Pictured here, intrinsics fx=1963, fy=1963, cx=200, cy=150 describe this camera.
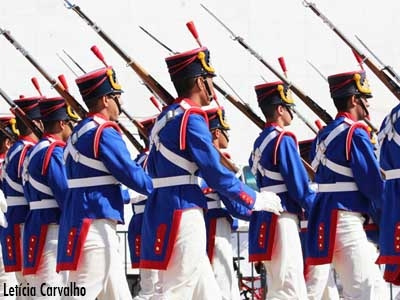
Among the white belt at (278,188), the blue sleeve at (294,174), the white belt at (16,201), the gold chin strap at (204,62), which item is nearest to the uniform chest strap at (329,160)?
the blue sleeve at (294,174)

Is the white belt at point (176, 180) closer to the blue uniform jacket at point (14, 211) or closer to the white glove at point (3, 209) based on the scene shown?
the white glove at point (3, 209)

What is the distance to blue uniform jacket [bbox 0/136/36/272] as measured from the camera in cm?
1477

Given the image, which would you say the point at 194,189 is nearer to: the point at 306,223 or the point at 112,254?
the point at 112,254

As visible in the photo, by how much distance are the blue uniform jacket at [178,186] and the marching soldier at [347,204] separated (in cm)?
110

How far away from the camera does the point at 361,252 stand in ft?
42.8

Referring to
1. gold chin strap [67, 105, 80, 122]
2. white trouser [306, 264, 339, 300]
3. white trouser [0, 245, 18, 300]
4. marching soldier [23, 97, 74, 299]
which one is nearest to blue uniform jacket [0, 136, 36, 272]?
gold chin strap [67, 105, 80, 122]

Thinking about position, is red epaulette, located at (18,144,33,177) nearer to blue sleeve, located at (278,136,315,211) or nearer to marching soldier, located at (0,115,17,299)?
marching soldier, located at (0,115,17,299)

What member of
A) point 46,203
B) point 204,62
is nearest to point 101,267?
point 204,62

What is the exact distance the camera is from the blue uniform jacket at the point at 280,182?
14.0 meters

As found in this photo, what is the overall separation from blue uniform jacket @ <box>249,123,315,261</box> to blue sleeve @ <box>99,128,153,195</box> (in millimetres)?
1701

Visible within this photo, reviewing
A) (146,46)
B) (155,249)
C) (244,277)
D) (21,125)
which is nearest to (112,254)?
(155,249)

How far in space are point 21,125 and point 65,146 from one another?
75.1 inches

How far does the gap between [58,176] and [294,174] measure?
1682mm

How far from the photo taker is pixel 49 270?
45.0ft
